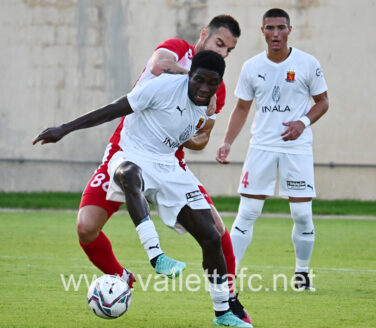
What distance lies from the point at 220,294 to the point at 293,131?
2.59m

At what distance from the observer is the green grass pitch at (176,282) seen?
22.2ft

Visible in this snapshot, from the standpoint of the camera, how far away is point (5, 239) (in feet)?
41.1

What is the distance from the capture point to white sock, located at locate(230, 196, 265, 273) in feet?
28.8

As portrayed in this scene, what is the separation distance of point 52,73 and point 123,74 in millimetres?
1687

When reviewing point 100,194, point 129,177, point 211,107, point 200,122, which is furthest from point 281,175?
point 129,177

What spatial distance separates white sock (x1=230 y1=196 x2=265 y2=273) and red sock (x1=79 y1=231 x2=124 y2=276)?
175 centimetres

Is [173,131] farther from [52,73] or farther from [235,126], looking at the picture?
[52,73]

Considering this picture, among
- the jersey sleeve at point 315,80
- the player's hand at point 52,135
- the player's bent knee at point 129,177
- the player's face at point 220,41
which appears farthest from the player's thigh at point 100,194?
the jersey sleeve at point 315,80

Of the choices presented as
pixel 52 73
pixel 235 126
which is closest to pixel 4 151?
pixel 52 73

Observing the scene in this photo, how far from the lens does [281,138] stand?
894 centimetres

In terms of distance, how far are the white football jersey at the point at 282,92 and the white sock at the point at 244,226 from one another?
23.0 inches

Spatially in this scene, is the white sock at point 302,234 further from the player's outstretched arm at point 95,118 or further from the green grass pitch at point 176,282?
the player's outstretched arm at point 95,118

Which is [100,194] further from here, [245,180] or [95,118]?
[245,180]

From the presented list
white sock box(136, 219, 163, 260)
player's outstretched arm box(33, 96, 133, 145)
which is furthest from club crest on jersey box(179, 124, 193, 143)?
white sock box(136, 219, 163, 260)
